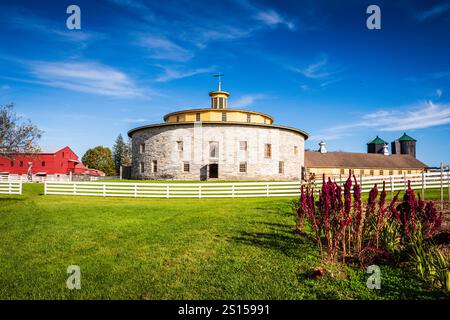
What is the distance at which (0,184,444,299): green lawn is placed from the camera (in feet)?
15.7

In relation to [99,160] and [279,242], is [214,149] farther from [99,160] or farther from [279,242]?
[99,160]

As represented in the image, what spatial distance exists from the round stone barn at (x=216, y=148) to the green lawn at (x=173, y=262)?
24.3 meters

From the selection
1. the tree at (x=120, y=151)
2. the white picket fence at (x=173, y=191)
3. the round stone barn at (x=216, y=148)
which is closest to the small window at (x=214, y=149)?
the round stone barn at (x=216, y=148)

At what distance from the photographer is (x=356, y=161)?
192 ft

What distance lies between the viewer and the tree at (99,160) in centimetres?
7762

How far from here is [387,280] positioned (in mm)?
5246

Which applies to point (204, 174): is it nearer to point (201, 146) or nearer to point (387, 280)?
point (201, 146)

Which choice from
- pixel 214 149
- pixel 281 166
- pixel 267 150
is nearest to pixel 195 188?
pixel 214 149

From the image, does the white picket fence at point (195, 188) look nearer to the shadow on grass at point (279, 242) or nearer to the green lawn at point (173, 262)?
the green lawn at point (173, 262)

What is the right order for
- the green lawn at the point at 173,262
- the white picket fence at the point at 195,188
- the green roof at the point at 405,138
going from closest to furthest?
the green lawn at the point at 173,262 → the white picket fence at the point at 195,188 → the green roof at the point at 405,138

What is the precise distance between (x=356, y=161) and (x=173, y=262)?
2346 inches

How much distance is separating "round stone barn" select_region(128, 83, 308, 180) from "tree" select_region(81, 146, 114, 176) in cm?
4408
